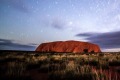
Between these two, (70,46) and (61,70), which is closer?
(61,70)

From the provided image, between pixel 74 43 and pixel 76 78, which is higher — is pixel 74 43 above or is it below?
above

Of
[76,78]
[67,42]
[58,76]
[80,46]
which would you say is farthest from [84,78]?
[67,42]

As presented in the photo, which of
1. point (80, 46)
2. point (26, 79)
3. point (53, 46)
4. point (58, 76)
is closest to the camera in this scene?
point (26, 79)

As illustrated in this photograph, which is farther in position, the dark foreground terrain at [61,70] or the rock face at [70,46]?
the rock face at [70,46]

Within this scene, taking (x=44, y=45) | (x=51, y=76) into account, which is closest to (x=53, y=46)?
(x=44, y=45)

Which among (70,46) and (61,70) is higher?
(70,46)

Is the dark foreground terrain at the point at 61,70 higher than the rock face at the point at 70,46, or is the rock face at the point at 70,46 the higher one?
the rock face at the point at 70,46

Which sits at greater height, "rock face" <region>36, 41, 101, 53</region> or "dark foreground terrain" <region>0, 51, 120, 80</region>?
"rock face" <region>36, 41, 101, 53</region>

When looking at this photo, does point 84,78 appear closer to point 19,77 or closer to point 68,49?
point 19,77

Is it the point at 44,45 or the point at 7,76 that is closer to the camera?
the point at 7,76

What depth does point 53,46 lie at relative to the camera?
157 metres

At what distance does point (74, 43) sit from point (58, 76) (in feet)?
480

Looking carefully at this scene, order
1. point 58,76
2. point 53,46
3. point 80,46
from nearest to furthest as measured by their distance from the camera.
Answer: point 58,76 < point 80,46 < point 53,46

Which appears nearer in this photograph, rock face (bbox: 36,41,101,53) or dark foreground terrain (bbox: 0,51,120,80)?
dark foreground terrain (bbox: 0,51,120,80)
